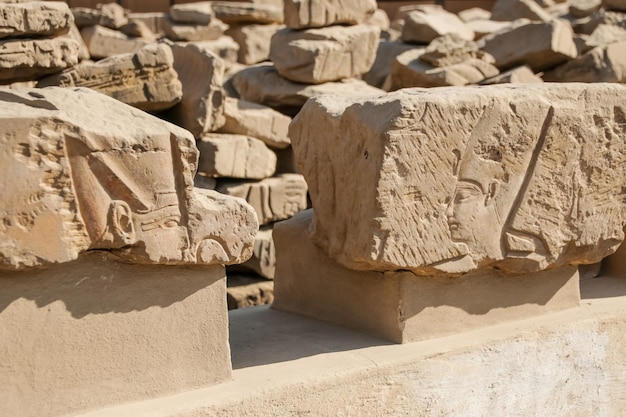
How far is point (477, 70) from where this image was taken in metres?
6.53

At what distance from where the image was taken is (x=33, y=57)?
4.18 metres

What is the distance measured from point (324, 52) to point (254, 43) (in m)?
3.06

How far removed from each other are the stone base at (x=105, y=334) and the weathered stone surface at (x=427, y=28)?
5.67m

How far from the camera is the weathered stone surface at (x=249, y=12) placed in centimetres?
933

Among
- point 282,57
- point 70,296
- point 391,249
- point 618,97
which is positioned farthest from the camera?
point 282,57

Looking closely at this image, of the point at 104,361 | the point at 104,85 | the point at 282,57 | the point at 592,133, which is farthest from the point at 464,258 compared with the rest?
the point at 282,57

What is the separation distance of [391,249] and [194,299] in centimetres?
65

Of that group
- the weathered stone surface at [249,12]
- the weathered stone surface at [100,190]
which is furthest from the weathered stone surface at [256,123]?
the weathered stone surface at [249,12]

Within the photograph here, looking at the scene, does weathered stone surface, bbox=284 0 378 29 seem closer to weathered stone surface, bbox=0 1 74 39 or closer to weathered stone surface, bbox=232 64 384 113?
weathered stone surface, bbox=232 64 384 113

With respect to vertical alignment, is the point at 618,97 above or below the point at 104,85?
above

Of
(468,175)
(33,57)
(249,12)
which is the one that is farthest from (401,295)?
(249,12)

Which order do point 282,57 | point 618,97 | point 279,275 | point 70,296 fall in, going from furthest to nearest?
point 282,57 → point 279,275 → point 618,97 → point 70,296

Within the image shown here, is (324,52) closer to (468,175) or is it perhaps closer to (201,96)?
(201,96)

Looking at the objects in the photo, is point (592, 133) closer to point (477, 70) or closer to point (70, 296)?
point (70, 296)
